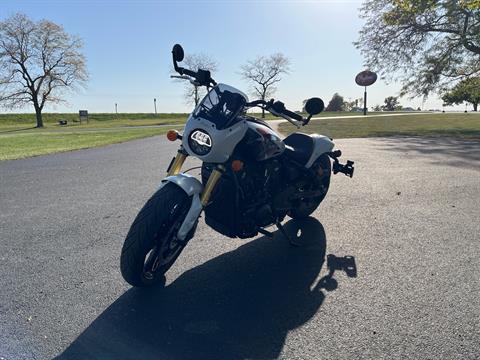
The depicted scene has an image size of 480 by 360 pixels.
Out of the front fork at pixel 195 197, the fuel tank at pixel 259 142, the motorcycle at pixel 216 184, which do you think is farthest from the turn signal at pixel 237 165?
the fuel tank at pixel 259 142

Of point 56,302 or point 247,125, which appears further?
point 247,125

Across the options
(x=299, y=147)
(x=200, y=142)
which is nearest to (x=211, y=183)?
(x=200, y=142)

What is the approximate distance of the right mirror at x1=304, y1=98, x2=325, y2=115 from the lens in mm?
3652

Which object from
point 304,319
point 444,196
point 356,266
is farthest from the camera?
point 444,196

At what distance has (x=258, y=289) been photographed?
3004 mm

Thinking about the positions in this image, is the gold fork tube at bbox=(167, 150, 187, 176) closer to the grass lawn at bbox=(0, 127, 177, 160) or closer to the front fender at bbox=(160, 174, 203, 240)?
the front fender at bbox=(160, 174, 203, 240)

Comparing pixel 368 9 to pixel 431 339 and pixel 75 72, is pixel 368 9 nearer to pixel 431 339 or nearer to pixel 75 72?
pixel 431 339

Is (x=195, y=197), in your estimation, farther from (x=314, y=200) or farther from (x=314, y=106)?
(x=314, y=200)

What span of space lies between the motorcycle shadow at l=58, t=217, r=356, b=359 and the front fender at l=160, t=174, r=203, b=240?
0.55 metres

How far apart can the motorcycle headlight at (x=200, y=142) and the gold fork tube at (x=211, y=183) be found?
0.63 feet

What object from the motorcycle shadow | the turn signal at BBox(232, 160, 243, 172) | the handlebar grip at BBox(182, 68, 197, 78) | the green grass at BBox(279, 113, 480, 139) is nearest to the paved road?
the motorcycle shadow

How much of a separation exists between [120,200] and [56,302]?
10.5 ft

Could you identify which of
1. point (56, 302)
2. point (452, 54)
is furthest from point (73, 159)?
point (452, 54)

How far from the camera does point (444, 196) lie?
5.88 meters
